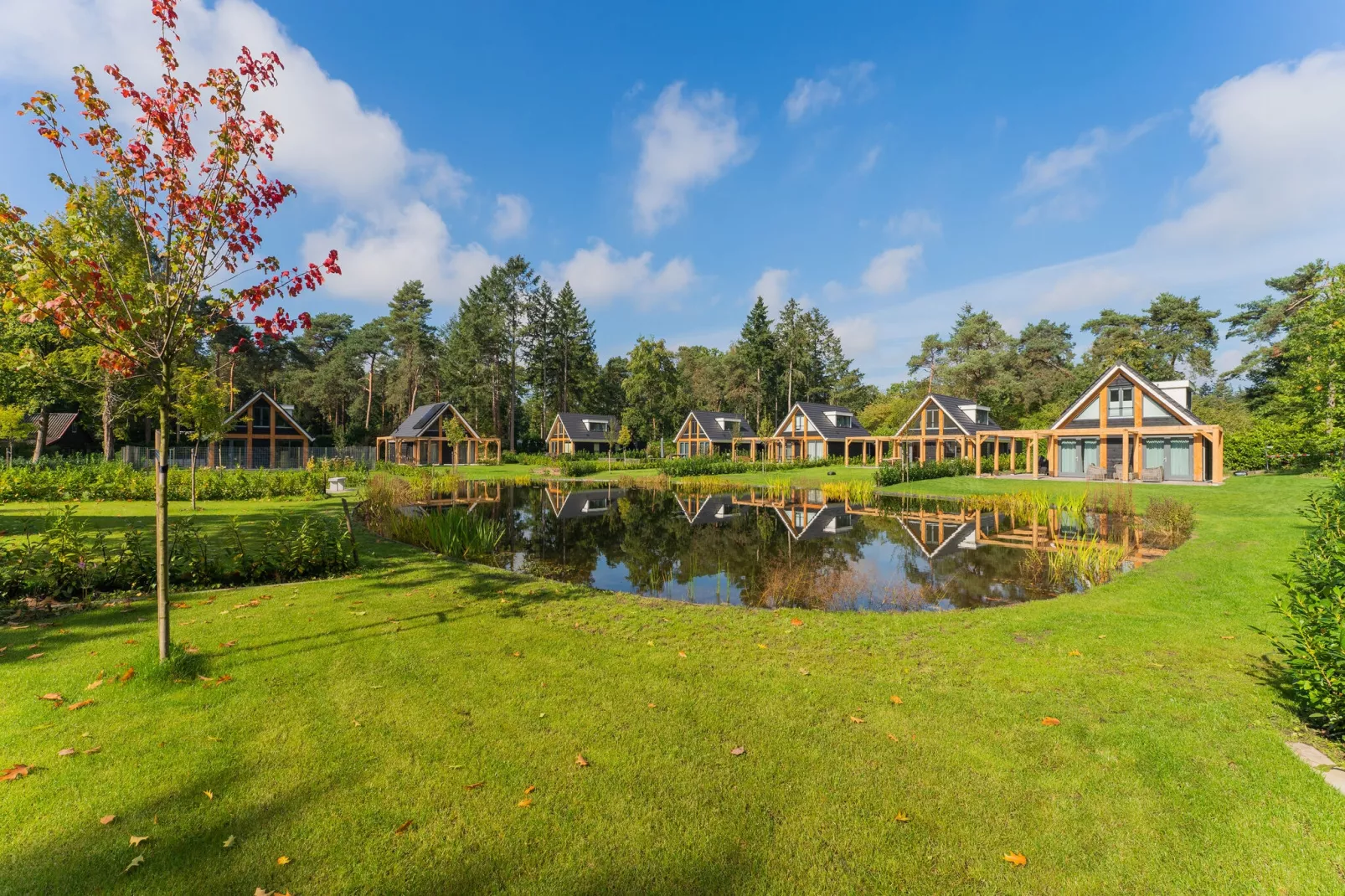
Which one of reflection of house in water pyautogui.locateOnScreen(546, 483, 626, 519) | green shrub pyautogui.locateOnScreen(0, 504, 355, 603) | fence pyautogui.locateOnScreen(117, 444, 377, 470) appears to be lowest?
reflection of house in water pyautogui.locateOnScreen(546, 483, 626, 519)

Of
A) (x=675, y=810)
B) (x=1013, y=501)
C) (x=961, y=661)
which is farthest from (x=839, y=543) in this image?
(x=675, y=810)

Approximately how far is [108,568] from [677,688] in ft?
25.0

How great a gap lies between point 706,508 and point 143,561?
15.0 m

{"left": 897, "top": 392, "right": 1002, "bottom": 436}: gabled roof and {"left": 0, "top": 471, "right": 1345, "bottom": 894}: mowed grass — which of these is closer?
{"left": 0, "top": 471, "right": 1345, "bottom": 894}: mowed grass

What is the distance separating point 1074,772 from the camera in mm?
3336

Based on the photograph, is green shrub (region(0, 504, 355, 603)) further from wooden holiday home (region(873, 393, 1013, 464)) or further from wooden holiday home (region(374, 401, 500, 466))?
wooden holiday home (region(374, 401, 500, 466))

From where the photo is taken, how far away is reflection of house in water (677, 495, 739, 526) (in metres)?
17.1

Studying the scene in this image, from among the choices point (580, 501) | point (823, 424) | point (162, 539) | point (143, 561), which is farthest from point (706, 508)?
point (823, 424)

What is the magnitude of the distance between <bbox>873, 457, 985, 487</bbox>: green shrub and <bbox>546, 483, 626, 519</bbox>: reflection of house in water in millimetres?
12900

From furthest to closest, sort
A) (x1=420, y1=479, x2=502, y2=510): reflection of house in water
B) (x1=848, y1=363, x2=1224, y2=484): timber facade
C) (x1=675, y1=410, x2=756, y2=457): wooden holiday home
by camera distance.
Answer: (x1=675, y1=410, x2=756, y2=457): wooden holiday home, (x1=848, y1=363, x2=1224, y2=484): timber facade, (x1=420, y1=479, x2=502, y2=510): reflection of house in water

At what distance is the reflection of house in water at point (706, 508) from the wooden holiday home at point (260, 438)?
2779 centimetres

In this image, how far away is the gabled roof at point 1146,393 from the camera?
26812mm

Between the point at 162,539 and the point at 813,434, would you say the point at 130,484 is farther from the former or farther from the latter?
the point at 813,434

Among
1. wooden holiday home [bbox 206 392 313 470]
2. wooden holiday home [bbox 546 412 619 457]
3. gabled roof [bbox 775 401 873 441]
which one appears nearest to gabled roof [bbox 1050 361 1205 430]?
gabled roof [bbox 775 401 873 441]
